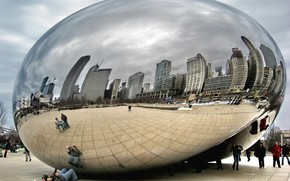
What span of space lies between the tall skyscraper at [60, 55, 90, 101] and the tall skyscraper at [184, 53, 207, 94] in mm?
2222

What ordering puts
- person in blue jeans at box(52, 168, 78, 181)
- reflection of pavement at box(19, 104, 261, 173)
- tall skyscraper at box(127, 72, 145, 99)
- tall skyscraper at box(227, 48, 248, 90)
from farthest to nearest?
person in blue jeans at box(52, 168, 78, 181), tall skyscraper at box(227, 48, 248, 90), reflection of pavement at box(19, 104, 261, 173), tall skyscraper at box(127, 72, 145, 99)

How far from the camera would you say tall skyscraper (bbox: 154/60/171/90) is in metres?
7.35

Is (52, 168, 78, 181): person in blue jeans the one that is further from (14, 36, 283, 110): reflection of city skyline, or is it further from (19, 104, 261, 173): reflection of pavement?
(14, 36, 283, 110): reflection of city skyline

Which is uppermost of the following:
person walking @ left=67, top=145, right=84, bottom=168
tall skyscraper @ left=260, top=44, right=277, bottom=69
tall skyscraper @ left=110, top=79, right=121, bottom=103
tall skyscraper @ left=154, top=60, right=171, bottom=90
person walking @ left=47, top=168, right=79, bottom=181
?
tall skyscraper @ left=260, top=44, right=277, bottom=69

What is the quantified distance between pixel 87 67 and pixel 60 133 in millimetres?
1682

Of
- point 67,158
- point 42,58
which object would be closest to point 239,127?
point 67,158

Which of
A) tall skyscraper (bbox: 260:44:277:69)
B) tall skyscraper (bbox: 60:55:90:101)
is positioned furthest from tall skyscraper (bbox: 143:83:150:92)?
tall skyscraper (bbox: 260:44:277:69)

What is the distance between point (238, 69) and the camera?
7953 mm

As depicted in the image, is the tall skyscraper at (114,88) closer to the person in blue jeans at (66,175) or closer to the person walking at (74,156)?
the person walking at (74,156)

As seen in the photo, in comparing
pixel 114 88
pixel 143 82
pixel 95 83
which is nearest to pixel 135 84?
pixel 143 82

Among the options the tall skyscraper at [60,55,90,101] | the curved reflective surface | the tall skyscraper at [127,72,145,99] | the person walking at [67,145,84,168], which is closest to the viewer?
the tall skyscraper at [127,72,145,99]

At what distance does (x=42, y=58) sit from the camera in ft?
28.0

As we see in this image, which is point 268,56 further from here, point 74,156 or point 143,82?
point 74,156

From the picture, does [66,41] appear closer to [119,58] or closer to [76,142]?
[119,58]
